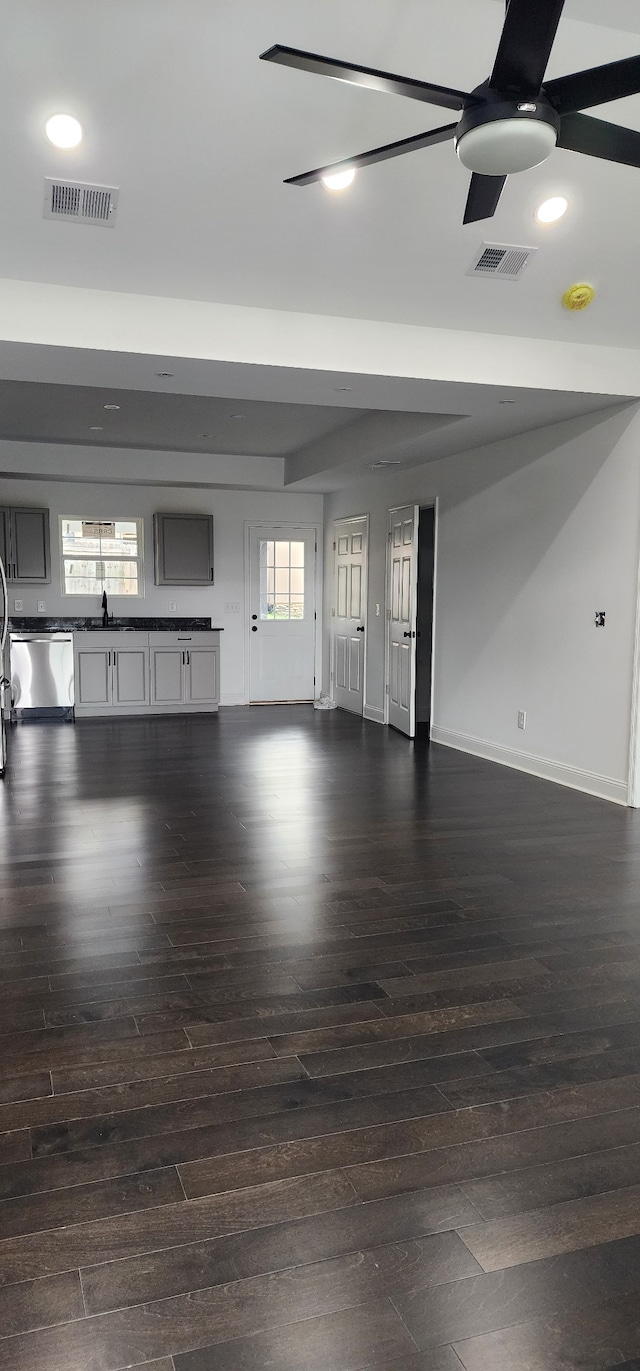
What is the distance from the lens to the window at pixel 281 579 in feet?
34.1

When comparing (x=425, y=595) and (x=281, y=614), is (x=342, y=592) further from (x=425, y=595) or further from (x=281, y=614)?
(x=425, y=595)

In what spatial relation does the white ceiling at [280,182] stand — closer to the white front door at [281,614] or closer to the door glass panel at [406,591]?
the door glass panel at [406,591]

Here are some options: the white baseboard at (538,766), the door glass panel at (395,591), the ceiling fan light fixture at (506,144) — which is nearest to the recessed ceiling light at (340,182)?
the ceiling fan light fixture at (506,144)

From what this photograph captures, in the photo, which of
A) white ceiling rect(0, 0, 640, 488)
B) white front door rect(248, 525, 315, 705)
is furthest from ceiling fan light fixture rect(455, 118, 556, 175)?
white front door rect(248, 525, 315, 705)

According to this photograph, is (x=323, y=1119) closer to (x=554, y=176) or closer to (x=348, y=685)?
(x=554, y=176)

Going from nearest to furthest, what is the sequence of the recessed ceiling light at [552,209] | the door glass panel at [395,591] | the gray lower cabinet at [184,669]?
the recessed ceiling light at [552,209] → the door glass panel at [395,591] → the gray lower cabinet at [184,669]

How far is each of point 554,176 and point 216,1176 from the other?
3.86m

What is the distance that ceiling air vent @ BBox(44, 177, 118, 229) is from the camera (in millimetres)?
3510

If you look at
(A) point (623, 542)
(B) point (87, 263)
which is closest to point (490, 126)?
(B) point (87, 263)

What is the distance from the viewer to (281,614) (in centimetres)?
1050

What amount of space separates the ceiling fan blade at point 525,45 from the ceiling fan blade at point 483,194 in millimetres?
400

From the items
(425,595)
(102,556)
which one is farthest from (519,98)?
(102,556)

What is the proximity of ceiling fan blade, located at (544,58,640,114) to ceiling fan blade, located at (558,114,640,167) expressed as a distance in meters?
0.06

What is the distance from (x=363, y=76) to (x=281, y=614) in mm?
8406
